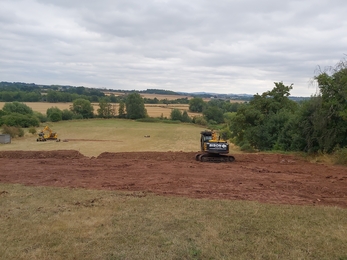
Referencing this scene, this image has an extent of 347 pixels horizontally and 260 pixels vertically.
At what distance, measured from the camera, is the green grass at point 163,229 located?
17.3ft

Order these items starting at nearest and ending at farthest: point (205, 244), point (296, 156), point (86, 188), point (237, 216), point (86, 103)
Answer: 1. point (205, 244)
2. point (237, 216)
3. point (86, 188)
4. point (296, 156)
5. point (86, 103)

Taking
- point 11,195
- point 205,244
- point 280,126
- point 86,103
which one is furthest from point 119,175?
point 86,103

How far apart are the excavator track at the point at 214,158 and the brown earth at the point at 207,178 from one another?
498 millimetres

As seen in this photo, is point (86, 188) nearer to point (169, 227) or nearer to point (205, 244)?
point (169, 227)

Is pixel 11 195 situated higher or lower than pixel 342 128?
lower

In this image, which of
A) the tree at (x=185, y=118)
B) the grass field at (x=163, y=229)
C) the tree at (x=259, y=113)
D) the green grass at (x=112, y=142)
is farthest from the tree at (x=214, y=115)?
the grass field at (x=163, y=229)

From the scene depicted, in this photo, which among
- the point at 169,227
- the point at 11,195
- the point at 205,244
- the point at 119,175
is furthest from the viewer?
the point at 119,175

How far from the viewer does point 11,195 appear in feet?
29.7

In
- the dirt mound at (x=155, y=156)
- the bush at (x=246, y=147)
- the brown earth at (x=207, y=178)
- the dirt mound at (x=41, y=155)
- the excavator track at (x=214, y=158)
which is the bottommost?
the bush at (x=246, y=147)

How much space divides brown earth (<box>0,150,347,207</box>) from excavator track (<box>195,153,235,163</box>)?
498 mm

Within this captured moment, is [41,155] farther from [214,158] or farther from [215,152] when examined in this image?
[215,152]

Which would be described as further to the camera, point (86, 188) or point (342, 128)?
point (342, 128)

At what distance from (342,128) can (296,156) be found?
2876mm

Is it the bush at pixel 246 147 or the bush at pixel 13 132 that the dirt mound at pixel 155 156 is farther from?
the bush at pixel 13 132
